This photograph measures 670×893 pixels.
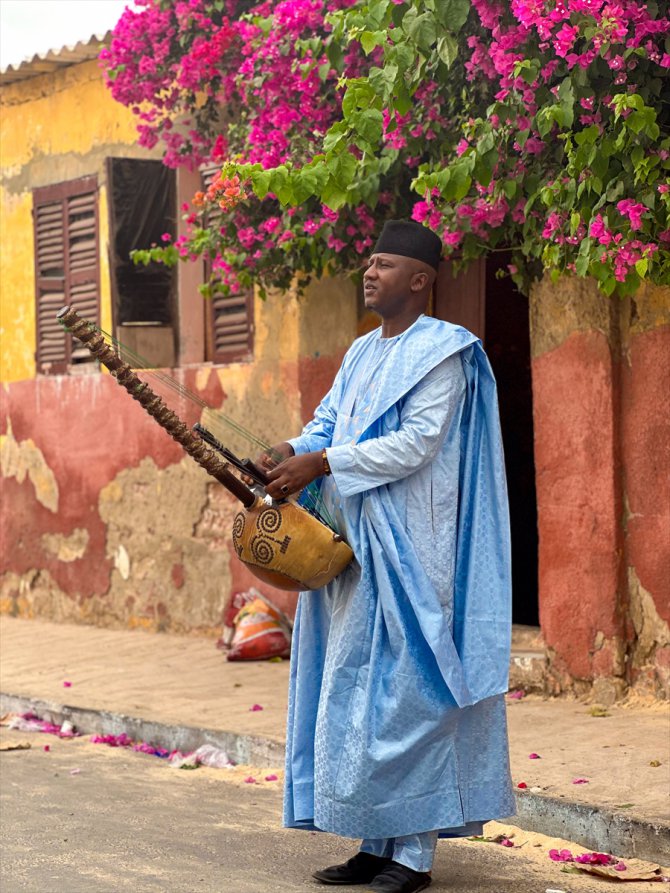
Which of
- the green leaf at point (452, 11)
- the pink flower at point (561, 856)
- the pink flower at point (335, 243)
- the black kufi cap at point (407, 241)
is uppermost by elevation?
the green leaf at point (452, 11)

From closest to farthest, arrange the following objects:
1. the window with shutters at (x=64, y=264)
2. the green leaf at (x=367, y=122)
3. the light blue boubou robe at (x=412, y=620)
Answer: the light blue boubou robe at (x=412, y=620), the green leaf at (x=367, y=122), the window with shutters at (x=64, y=264)

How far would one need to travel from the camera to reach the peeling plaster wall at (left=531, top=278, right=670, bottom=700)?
7.60m

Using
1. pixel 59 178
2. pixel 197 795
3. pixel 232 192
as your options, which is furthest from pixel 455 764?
pixel 59 178

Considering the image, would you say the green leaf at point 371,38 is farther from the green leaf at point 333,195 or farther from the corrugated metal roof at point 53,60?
the corrugated metal roof at point 53,60

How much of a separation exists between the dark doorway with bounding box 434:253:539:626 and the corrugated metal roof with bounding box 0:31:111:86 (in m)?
3.35

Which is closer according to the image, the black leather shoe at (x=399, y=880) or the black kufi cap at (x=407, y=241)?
the black leather shoe at (x=399, y=880)

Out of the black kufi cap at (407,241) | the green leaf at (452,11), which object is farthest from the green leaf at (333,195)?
the black kufi cap at (407,241)

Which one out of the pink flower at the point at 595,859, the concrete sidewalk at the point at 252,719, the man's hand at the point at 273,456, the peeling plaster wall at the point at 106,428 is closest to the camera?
the man's hand at the point at 273,456

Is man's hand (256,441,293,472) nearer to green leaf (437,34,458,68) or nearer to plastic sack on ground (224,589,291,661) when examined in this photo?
green leaf (437,34,458,68)

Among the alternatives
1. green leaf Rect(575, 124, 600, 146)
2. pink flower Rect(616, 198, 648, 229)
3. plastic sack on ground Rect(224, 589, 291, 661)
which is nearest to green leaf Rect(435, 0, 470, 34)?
green leaf Rect(575, 124, 600, 146)

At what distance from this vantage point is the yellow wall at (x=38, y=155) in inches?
470

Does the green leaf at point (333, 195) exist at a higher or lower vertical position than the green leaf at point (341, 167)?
lower

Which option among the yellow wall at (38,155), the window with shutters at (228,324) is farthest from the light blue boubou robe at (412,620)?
the yellow wall at (38,155)

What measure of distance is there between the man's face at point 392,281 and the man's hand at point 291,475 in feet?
1.85
